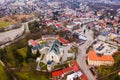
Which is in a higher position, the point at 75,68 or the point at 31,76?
the point at 75,68

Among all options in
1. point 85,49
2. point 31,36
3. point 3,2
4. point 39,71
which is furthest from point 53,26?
point 3,2

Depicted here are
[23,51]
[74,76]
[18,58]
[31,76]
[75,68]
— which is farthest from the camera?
[23,51]

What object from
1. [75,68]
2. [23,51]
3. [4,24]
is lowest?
[4,24]

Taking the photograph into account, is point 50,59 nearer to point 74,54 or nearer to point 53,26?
point 74,54

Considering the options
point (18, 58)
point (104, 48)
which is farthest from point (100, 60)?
point (18, 58)

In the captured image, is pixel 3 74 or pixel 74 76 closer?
pixel 74 76

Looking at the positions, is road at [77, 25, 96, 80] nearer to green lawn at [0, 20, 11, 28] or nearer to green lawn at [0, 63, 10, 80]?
green lawn at [0, 63, 10, 80]

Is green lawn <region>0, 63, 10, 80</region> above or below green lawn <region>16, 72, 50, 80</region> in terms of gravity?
below

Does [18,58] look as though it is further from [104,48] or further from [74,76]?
[104,48]

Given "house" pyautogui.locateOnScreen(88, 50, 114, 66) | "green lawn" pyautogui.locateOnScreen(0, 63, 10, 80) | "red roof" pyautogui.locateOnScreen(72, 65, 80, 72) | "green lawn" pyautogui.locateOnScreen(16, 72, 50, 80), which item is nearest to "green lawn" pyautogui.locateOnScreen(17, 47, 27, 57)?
"green lawn" pyautogui.locateOnScreen(0, 63, 10, 80)

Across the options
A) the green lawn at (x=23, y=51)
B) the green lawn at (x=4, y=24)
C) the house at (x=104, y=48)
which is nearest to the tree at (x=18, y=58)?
the green lawn at (x=23, y=51)

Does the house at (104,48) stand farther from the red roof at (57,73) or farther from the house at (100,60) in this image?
the red roof at (57,73)
